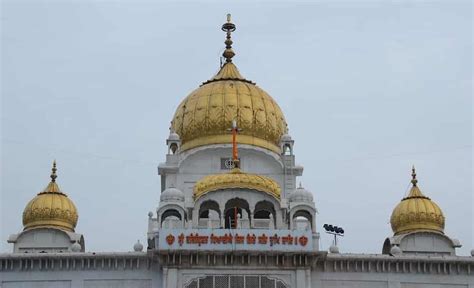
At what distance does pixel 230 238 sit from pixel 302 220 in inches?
147

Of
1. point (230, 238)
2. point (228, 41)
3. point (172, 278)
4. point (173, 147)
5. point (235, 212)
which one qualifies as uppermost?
point (228, 41)

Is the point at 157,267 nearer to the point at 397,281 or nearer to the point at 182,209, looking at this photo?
the point at 182,209

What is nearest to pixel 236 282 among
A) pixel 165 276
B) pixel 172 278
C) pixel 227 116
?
pixel 172 278

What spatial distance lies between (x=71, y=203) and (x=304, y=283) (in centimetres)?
1284

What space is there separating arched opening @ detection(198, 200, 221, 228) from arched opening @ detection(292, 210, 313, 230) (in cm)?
340

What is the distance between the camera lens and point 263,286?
3969 cm

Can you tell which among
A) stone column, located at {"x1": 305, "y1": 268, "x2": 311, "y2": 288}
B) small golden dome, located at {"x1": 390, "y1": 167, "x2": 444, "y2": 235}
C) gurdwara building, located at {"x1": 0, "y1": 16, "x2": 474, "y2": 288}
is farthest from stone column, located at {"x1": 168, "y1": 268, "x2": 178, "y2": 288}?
small golden dome, located at {"x1": 390, "y1": 167, "x2": 444, "y2": 235}

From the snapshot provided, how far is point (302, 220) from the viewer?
1646 inches

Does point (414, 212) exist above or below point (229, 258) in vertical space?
above

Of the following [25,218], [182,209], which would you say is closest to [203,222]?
[182,209]

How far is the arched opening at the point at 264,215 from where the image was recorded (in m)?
42.6

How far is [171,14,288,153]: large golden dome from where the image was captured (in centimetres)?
4903

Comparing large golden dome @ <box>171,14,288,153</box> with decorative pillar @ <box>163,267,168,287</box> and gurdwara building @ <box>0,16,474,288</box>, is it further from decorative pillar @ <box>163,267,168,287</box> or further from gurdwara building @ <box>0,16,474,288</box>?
decorative pillar @ <box>163,267,168,287</box>

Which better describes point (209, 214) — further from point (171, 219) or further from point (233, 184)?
point (233, 184)
